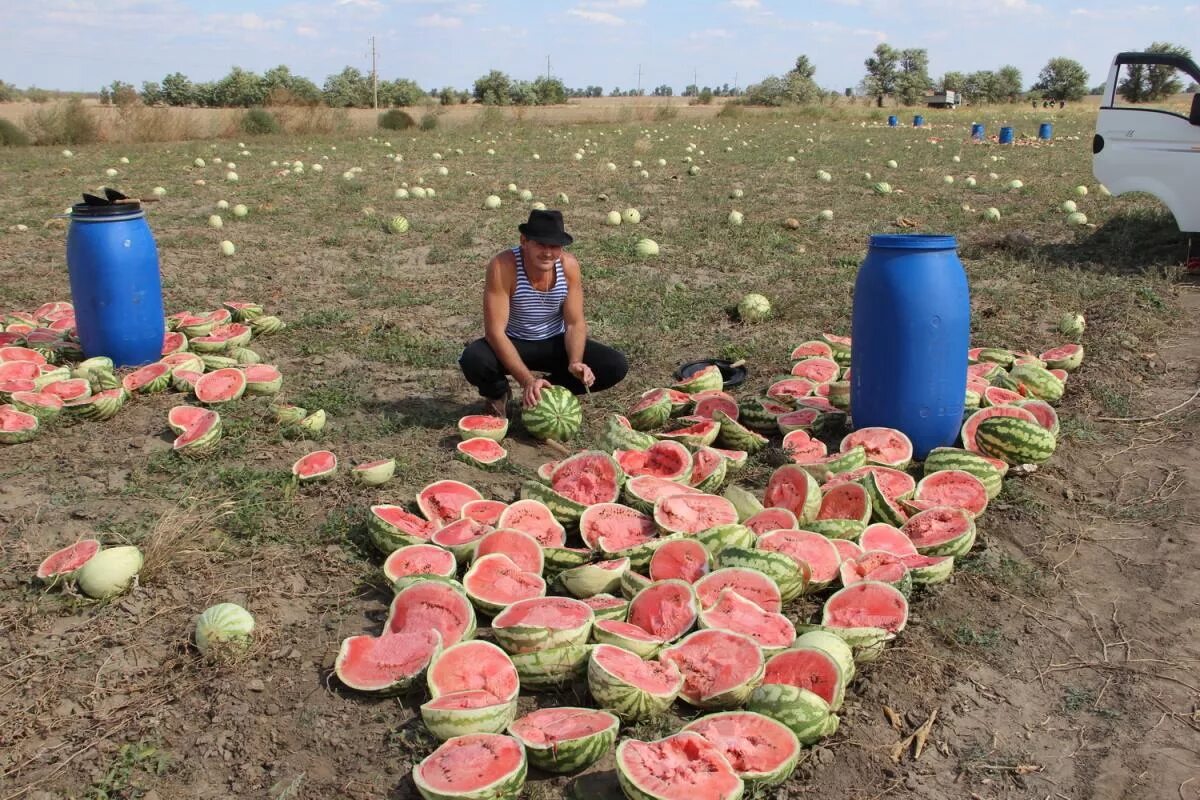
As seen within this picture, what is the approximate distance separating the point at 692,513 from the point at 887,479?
1.07 metres

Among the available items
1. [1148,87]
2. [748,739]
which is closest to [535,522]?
[748,739]

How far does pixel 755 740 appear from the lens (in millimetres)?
2652

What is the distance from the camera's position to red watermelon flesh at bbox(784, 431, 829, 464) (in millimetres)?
4609

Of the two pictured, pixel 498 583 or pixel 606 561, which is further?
pixel 606 561

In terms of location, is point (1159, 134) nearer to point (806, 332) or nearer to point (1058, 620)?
point (806, 332)

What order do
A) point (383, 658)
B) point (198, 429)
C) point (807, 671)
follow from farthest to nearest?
point (198, 429) < point (383, 658) < point (807, 671)

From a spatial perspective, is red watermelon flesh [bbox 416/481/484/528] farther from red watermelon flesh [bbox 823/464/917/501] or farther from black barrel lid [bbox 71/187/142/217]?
black barrel lid [bbox 71/187/142/217]

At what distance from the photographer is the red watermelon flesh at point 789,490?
12.8 ft

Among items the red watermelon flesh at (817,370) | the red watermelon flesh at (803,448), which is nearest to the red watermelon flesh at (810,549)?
the red watermelon flesh at (803,448)

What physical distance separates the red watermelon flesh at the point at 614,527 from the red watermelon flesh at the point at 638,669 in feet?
2.55

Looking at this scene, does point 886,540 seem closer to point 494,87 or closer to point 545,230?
point 545,230

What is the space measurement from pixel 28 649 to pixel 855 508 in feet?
10.7

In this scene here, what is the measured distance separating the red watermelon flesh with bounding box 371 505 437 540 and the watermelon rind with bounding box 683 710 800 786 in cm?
158

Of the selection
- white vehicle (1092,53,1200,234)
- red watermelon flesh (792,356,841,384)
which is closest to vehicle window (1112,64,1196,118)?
white vehicle (1092,53,1200,234)
